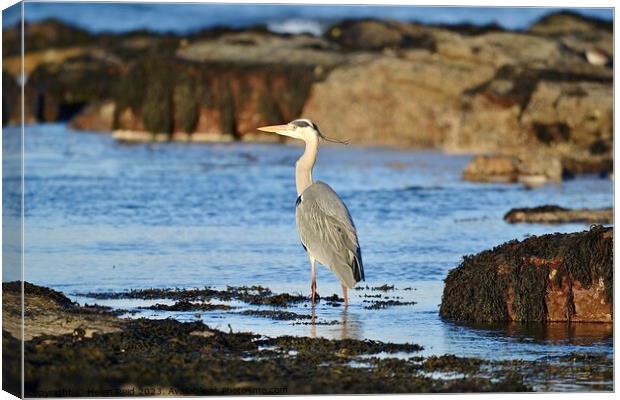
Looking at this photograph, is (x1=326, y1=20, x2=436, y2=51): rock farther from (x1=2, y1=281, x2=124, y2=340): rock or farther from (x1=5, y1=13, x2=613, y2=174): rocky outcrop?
(x1=2, y1=281, x2=124, y2=340): rock

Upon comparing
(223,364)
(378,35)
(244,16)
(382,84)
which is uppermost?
(244,16)

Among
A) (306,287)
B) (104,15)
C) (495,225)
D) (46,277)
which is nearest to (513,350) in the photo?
(306,287)

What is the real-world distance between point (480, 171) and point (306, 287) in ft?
36.8

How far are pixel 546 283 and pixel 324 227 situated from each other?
196 centimetres

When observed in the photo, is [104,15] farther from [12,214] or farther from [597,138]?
[12,214]

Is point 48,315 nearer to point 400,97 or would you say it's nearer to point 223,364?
point 223,364

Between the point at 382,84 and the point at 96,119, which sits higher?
the point at 382,84

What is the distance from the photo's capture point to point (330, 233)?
12.7 m

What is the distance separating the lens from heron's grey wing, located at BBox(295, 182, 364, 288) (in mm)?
12500

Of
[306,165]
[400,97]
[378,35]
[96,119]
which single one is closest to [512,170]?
[400,97]

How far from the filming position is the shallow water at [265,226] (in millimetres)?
11750

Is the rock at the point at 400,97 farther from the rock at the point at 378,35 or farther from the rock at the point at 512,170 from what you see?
the rock at the point at 512,170

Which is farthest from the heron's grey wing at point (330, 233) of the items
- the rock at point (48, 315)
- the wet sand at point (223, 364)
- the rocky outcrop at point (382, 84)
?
the rocky outcrop at point (382, 84)

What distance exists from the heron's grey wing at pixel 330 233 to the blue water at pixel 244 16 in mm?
8283
